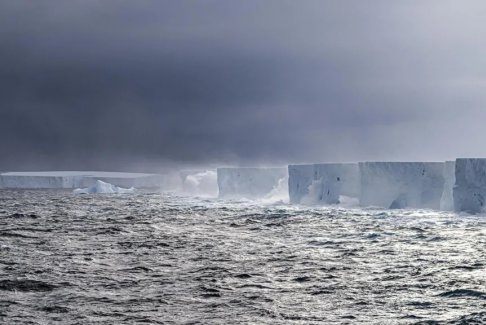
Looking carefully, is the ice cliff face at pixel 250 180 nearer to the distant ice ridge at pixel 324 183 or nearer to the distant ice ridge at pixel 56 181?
the distant ice ridge at pixel 324 183

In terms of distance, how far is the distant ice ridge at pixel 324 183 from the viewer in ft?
103

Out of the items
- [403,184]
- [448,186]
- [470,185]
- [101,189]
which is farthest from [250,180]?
[101,189]

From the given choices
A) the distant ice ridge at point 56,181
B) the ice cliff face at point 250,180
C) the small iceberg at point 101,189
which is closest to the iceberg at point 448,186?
the ice cliff face at point 250,180

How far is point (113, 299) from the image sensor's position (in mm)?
8359

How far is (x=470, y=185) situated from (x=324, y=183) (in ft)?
35.3

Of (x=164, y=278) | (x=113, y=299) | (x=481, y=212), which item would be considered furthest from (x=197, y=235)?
(x=481, y=212)

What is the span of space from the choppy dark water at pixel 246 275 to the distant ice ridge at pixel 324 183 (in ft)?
37.1

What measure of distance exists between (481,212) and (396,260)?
40.5 feet

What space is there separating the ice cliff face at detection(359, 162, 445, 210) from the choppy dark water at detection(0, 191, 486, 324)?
6.66 meters

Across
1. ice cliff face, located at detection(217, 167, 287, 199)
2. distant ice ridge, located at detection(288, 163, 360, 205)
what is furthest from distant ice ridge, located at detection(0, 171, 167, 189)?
distant ice ridge, located at detection(288, 163, 360, 205)

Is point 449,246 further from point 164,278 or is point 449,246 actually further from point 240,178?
point 240,178

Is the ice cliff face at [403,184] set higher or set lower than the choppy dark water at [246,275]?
higher

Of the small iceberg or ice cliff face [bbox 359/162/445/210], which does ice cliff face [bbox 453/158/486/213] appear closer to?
ice cliff face [bbox 359/162/445/210]

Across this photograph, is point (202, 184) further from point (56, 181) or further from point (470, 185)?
point (470, 185)
